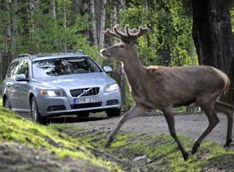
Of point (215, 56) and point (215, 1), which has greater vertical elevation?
point (215, 1)

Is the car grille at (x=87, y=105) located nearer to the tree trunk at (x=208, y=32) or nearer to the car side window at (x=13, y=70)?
the car side window at (x=13, y=70)

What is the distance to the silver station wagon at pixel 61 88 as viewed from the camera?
19422 millimetres

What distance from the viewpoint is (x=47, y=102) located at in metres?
19.4

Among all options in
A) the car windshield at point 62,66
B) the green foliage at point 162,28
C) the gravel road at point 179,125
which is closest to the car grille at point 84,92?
the gravel road at point 179,125

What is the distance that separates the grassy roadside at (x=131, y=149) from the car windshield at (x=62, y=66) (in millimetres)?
3925

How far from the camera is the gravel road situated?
14.8 metres

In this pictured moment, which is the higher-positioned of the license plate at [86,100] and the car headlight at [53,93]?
the car headlight at [53,93]

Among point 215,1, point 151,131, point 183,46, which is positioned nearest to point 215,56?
point 215,1

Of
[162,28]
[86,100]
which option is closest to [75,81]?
[86,100]

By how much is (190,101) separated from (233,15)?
24.3 meters

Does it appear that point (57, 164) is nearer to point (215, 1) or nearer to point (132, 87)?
point (132, 87)

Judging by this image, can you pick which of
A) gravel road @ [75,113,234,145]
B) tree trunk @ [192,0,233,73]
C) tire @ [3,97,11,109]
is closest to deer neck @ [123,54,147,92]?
gravel road @ [75,113,234,145]

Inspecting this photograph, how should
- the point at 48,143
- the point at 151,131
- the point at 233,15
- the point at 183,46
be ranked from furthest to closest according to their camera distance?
the point at 183,46
the point at 233,15
the point at 151,131
the point at 48,143

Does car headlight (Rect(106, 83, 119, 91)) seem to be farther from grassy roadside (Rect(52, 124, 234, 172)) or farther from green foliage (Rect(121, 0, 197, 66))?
green foliage (Rect(121, 0, 197, 66))
